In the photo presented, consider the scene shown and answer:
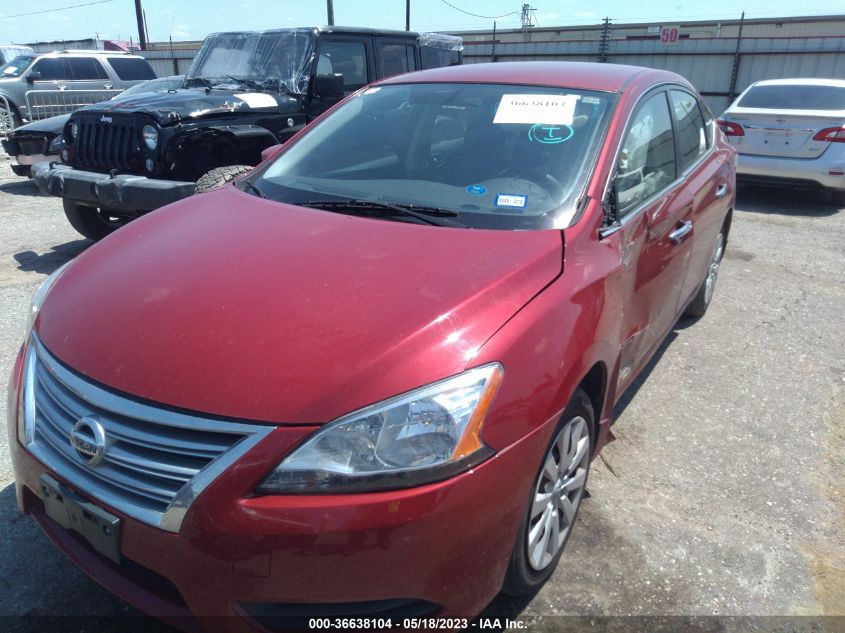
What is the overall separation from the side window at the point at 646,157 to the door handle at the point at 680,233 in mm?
225

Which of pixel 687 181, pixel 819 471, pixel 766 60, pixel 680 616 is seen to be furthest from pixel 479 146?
pixel 766 60

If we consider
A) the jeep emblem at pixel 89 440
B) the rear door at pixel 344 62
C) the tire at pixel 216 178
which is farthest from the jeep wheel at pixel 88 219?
the jeep emblem at pixel 89 440

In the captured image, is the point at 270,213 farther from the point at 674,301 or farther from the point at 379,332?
the point at 674,301

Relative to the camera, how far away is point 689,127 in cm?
396

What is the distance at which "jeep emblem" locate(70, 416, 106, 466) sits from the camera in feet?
5.83

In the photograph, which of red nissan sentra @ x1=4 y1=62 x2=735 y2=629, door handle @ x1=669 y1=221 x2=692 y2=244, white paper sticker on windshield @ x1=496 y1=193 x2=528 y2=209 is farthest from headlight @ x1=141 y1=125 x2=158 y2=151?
door handle @ x1=669 y1=221 x2=692 y2=244

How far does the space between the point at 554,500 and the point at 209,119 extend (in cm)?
472

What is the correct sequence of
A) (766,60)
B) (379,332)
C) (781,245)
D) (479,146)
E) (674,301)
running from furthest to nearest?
(766,60) < (781,245) < (674,301) < (479,146) < (379,332)

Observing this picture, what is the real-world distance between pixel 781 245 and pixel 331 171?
18.1 ft

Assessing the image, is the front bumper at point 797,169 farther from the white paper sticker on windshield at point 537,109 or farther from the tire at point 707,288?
the white paper sticker on windshield at point 537,109

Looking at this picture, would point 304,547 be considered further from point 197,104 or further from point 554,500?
point 197,104

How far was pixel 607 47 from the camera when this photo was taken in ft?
62.2

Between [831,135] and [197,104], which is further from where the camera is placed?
[831,135]

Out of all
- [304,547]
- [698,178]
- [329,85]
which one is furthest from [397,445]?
[329,85]
